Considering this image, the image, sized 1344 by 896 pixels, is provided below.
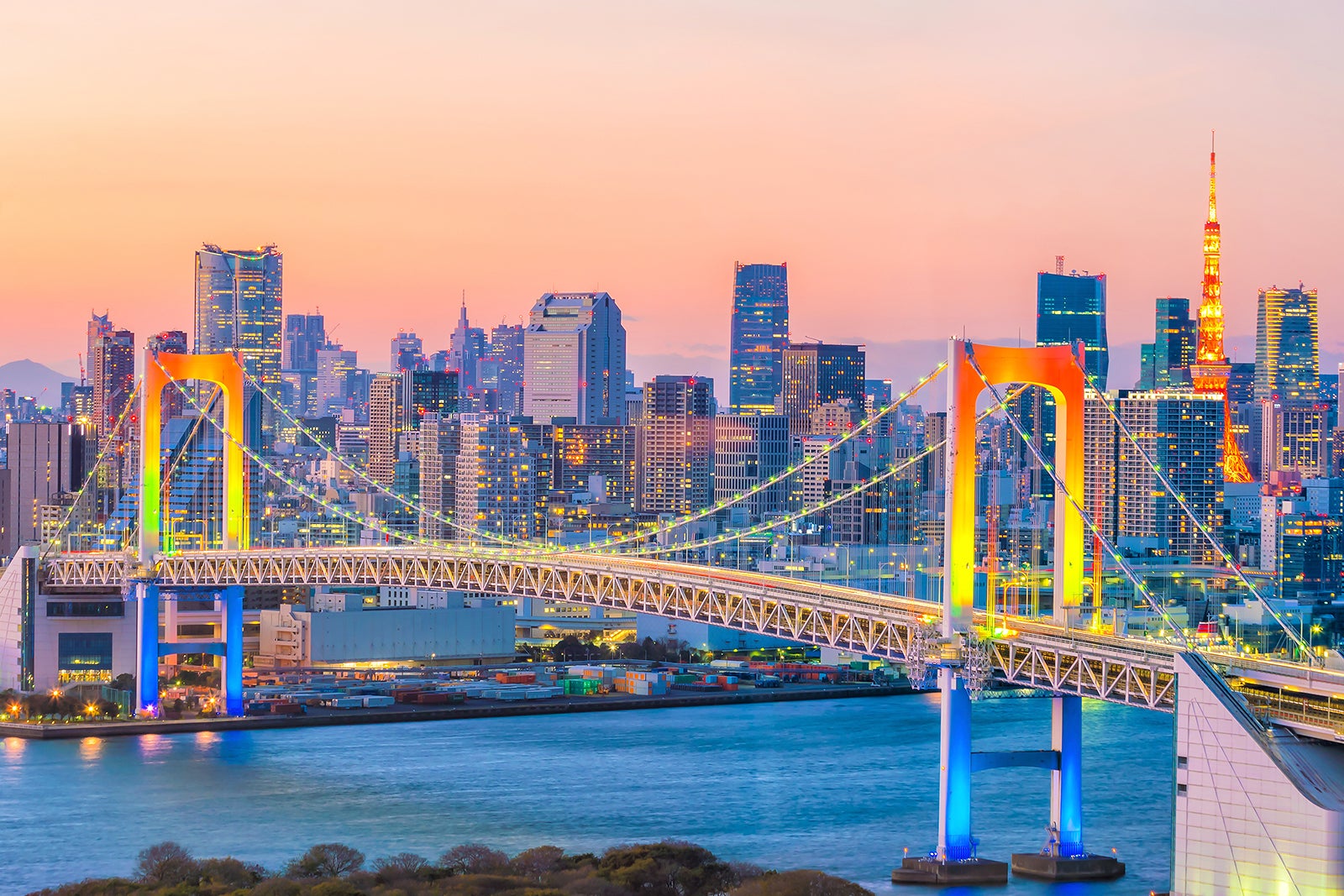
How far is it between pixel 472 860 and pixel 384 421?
7296 centimetres

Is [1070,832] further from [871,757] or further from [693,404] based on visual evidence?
[693,404]

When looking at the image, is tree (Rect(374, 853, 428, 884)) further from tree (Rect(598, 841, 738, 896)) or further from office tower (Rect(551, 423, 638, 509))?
office tower (Rect(551, 423, 638, 509))

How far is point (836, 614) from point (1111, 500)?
42685 millimetres

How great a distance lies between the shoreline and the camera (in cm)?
2867

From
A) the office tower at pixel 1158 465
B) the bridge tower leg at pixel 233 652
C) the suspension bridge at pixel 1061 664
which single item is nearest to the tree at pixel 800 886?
the suspension bridge at pixel 1061 664

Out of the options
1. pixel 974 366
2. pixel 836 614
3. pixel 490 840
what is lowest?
pixel 490 840

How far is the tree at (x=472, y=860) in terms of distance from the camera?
18.1 m

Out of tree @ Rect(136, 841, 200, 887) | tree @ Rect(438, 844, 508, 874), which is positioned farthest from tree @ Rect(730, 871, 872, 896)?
tree @ Rect(136, 841, 200, 887)

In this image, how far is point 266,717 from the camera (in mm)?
Answer: 30500

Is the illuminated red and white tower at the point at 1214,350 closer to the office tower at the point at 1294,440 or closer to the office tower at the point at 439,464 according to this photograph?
the office tower at the point at 1294,440

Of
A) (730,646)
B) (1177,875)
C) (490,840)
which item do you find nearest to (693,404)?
(730,646)

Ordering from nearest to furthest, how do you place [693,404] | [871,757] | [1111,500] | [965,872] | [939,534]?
1. [965,872]
2. [871,757]
3. [939,534]
4. [1111,500]
5. [693,404]

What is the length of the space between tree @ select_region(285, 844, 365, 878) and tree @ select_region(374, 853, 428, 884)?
0.19m

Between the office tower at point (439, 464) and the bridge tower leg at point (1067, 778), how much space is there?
50853mm
